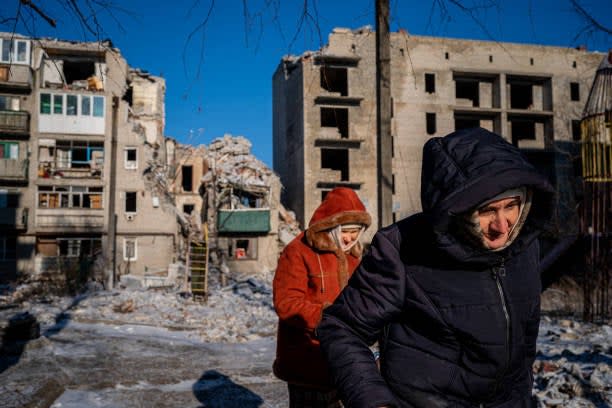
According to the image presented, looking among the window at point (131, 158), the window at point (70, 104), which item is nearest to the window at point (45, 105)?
the window at point (70, 104)

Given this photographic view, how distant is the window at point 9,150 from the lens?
96.2 feet

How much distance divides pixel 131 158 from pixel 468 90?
25.6 m

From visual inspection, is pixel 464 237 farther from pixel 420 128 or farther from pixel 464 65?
pixel 464 65

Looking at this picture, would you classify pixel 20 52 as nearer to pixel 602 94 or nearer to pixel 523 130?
pixel 602 94

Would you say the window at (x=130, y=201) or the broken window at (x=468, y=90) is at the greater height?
the broken window at (x=468, y=90)

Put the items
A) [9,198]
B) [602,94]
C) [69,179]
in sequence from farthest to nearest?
[69,179]
[9,198]
[602,94]

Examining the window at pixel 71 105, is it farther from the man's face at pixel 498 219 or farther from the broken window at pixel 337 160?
the man's face at pixel 498 219

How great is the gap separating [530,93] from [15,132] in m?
36.3

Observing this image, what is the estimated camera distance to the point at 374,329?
5.26 feet

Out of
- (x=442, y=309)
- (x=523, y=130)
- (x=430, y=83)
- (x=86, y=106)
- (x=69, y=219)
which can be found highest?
(x=430, y=83)

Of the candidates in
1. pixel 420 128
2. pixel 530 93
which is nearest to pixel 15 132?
→ pixel 420 128

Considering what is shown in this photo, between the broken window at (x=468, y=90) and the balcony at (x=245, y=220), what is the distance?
17.4m

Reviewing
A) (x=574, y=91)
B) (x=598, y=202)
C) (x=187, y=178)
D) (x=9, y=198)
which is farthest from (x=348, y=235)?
(x=574, y=91)

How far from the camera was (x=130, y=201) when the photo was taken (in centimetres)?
3075
